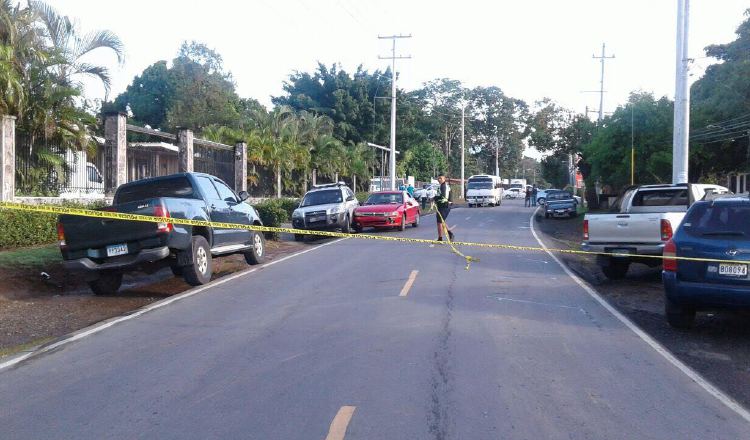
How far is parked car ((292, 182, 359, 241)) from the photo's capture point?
22.9 meters

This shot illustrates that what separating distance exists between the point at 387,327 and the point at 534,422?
354 cm

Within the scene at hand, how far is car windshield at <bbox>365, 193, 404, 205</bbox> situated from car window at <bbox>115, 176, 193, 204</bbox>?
42.3ft

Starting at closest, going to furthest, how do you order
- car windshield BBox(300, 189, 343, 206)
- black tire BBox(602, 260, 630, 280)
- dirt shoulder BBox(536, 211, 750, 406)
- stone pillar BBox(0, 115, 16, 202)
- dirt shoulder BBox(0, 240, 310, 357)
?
dirt shoulder BBox(536, 211, 750, 406)
dirt shoulder BBox(0, 240, 310, 357)
black tire BBox(602, 260, 630, 280)
stone pillar BBox(0, 115, 16, 202)
car windshield BBox(300, 189, 343, 206)

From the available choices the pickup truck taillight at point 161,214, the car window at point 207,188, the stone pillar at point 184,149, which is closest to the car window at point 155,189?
the car window at point 207,188

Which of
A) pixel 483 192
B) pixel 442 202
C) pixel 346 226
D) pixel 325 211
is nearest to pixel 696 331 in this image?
pixel 442 202

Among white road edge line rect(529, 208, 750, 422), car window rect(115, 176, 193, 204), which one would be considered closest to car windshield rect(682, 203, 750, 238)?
white road edge line rect(529, 208, 750, 422)

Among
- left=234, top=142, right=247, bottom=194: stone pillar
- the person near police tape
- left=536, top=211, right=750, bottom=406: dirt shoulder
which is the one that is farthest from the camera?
left=234, top=142, right=247, bottom=194: stone pillar

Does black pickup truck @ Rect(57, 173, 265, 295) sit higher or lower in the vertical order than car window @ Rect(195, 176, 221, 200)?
lower

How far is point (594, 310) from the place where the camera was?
10469 millimetres

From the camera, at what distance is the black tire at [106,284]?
40.4ft

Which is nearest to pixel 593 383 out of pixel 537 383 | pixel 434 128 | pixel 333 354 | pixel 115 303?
pixel 537 383

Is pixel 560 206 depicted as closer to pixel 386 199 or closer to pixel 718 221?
pixel 386 199

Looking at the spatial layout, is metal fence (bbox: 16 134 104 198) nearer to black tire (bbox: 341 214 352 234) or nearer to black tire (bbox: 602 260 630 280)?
black tire (bbox: 341 214 352 234)

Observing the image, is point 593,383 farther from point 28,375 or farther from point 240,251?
point 240,251
